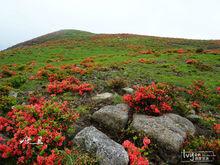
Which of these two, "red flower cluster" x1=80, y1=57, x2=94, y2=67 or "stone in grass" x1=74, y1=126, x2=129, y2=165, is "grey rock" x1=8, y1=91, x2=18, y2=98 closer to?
"stone in grass" x1=74, y1=126, x2=129, y2=165

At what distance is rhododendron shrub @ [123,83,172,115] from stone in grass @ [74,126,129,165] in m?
3.10

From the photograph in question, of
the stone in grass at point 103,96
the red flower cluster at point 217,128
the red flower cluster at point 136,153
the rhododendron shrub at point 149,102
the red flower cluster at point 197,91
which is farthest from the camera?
the red flower cluster at point 197,91

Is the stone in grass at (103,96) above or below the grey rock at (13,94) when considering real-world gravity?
above

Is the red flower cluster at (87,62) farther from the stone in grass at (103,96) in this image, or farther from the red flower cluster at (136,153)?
the red flower cluster at (136,153)

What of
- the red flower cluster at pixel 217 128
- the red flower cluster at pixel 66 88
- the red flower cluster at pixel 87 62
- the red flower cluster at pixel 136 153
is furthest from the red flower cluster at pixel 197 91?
the red flower cluster at pixel 87 62

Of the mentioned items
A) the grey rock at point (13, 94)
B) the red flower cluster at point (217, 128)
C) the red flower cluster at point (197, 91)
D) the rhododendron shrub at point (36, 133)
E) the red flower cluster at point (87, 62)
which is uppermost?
the rhododendron shrub at point (36, 133)

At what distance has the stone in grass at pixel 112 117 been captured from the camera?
945cm

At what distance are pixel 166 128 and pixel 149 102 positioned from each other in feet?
6.69

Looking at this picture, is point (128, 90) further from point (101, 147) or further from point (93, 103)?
point (101, 147)

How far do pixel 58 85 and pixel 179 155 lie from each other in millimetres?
8178

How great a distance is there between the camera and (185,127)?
9.59 metres

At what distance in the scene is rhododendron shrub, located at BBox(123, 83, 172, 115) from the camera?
415 inches
